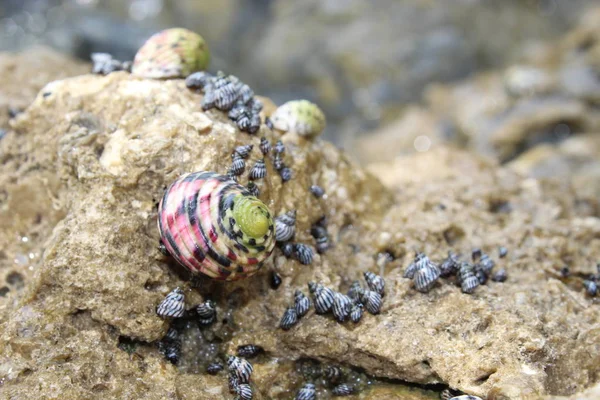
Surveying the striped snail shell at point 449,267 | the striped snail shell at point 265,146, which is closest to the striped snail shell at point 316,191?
the striped snail shell at point 265,146

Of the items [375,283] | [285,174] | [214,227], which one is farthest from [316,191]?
[214,227]

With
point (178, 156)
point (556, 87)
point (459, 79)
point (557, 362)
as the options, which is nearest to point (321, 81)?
point (459, 79)

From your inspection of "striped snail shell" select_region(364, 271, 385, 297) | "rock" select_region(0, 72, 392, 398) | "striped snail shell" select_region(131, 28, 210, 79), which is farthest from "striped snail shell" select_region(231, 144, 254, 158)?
"striped snail shell" select_region(364, 271, 385, 297)

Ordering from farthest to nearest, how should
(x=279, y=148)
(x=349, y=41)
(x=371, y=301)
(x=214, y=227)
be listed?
(x=349, y=41), (x=279, y=148), (x=371, y=301), (x=214, y=227)

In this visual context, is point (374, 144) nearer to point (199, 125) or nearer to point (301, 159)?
point (301, 159)

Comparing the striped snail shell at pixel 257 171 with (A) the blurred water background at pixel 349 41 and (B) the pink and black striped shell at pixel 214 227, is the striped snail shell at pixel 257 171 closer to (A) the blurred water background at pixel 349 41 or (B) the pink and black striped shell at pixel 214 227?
(B) the pink and black striped shell at pixel 214 227

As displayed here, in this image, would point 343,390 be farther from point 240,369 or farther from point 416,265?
point 416,265
